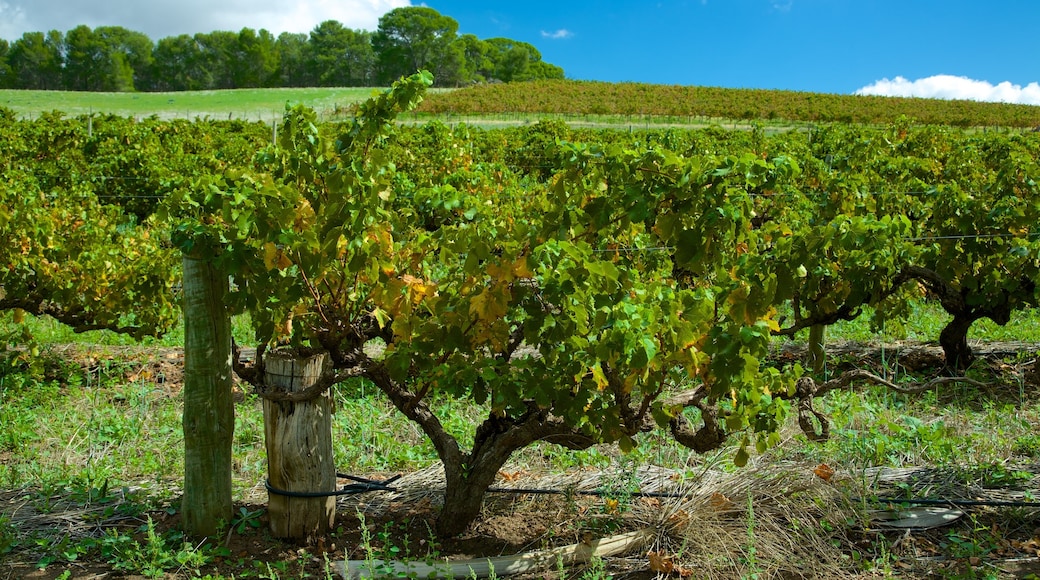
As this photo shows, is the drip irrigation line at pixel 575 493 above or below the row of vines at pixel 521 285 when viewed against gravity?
below

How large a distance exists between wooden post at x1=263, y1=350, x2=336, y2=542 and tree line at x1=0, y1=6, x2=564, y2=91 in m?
75.9

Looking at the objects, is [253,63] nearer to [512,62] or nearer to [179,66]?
[179,66]

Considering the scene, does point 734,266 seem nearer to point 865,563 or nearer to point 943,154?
point 865,563

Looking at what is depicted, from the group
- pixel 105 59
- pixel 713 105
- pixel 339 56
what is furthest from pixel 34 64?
pixel 713 105

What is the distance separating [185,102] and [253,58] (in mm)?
36160

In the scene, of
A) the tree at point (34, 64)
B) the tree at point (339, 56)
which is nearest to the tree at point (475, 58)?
the tree at point (339, 56)

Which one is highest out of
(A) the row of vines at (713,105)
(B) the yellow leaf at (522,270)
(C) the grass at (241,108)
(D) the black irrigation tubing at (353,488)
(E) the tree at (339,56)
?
(E) the tree at (339,56)

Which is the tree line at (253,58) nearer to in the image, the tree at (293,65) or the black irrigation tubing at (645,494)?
the tree at (293,65)

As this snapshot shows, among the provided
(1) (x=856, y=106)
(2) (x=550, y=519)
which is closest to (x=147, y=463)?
(2) (x=550, y=519)

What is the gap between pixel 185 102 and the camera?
4984cm

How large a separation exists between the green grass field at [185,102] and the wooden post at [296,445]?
4117 centimetres

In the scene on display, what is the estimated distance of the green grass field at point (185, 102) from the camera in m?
44.5

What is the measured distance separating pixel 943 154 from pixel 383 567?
1283cm

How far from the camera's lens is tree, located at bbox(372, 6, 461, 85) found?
78.5 m
